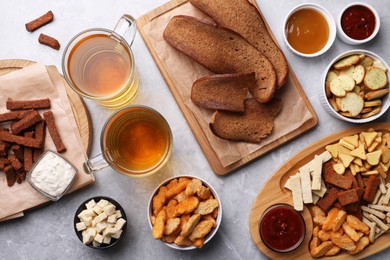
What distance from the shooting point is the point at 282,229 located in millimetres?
2293

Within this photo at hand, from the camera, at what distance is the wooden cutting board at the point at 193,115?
2383mm

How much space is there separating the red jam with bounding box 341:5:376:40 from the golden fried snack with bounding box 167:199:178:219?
119 centimetres

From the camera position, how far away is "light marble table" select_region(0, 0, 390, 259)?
94.8 inches

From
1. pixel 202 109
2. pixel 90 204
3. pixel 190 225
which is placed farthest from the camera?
pixel 202 109

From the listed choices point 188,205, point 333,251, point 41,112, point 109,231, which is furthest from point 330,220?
point 41,112

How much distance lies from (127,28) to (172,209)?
2.80 ft

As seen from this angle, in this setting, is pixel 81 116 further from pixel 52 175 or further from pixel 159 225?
pixel 159 225

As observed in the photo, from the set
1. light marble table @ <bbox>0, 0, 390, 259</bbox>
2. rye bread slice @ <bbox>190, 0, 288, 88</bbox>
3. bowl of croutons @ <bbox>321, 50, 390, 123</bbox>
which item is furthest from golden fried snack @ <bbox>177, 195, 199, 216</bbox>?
bowl of croutons @ <bbox>321, 50, 390, 123</bbox>

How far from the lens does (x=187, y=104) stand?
2377mm

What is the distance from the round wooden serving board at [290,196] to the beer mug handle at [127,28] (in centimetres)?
95

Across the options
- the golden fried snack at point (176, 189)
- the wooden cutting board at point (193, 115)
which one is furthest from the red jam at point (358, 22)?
the golden fried snack at point (176, 189)

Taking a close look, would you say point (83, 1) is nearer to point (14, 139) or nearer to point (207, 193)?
point (14, 139)

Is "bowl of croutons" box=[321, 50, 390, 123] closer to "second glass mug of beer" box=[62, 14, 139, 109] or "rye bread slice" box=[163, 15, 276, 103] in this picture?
"rye bread slice" box=[163, 15, 276, 103]

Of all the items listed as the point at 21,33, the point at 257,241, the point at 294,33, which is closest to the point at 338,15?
the point at 294,33
